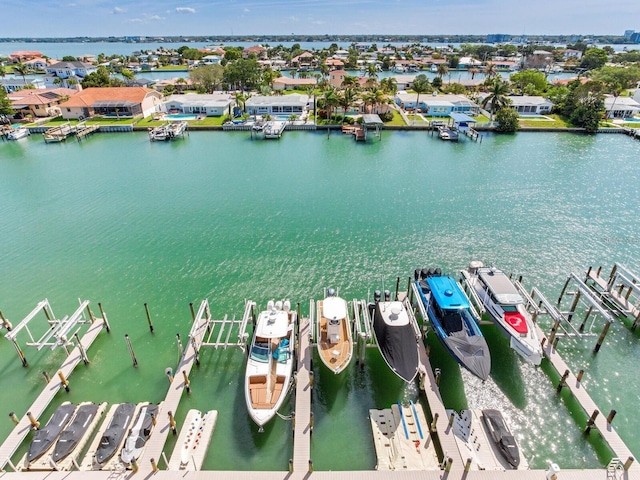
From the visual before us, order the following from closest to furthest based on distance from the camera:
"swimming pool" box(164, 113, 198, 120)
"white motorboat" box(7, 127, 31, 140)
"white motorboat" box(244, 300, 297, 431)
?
"white motorboat" box(244, 300, 297, 431), "white motorboat" box(7, 127, 31, 140), "swimming pool" box(164, 113, 198, 120)

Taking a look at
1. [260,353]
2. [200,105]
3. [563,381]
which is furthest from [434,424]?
[200,105]

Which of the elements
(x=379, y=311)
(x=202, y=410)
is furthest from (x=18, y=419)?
(x=379, y=311)

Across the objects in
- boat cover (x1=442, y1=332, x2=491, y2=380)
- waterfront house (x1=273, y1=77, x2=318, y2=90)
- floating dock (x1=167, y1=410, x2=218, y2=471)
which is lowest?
floating dock (x1=167, y1=410, x2=218, y2=471)

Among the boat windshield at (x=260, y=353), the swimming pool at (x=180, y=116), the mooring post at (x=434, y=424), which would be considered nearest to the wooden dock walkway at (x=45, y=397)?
the boat windshield at (x=260, y=353)

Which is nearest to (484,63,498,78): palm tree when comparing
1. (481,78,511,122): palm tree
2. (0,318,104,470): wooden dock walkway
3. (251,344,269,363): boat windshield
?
(481,78,511,122): palm tree

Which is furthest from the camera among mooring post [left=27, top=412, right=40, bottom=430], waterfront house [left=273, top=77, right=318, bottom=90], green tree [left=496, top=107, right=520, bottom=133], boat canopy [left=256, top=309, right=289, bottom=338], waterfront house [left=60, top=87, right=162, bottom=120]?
waterfront house [left=273, top=77, right=318, bottom=90]

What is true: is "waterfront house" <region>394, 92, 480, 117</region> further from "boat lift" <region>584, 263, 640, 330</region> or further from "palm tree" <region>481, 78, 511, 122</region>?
"boat lift" <region>584, 263, 640, 330</region>

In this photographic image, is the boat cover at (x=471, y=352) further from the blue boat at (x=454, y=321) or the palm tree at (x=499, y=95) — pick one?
the palm tree at (x=499, y=95)
